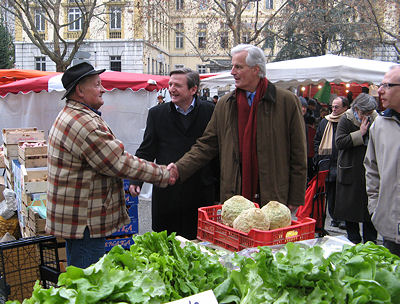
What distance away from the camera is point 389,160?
10.4 feet

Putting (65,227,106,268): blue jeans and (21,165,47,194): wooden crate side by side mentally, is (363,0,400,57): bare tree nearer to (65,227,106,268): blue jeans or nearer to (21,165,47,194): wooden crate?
(21,165,47,194): wooden crate

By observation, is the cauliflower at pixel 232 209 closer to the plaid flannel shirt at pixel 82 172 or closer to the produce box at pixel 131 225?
the plaid flannel shirt at pixel 82 172

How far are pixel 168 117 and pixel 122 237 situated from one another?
173 cm

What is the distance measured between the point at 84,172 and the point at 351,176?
12.2ft

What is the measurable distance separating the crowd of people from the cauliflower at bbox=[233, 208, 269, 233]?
2.67 feet

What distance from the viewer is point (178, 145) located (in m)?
4.04

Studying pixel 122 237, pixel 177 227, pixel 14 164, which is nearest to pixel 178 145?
pixel 177 227

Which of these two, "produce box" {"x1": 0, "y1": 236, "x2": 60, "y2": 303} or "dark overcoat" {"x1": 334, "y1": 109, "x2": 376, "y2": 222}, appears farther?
"dark overcoat" {"x1": 334, "y1": 109, "x2": 376, "y2": 222}

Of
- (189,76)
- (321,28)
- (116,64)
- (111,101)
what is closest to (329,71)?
(111,101)

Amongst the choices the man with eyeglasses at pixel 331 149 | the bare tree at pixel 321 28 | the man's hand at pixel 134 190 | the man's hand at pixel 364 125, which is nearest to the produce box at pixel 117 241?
the man's hand at pixel 134 190

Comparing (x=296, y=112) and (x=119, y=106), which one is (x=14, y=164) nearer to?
(x=119, y=106)

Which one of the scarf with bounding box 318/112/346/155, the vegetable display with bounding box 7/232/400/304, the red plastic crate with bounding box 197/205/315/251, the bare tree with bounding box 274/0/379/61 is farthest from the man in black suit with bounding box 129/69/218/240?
the bare tree with bounding box 274/0/379/61

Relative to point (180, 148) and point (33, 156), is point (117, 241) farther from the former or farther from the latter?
point (33, 156)

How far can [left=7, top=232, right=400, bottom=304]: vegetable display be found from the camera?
143 centimetres
